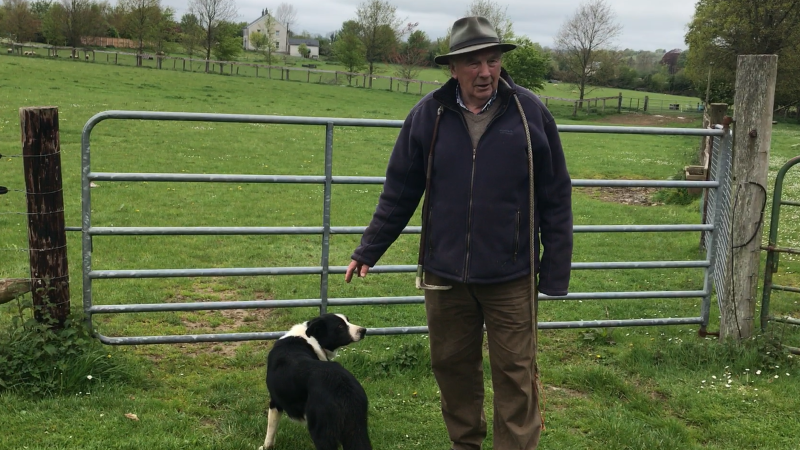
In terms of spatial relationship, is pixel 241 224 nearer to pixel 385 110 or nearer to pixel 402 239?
pixel 402 239

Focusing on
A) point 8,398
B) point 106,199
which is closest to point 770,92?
point 8,398

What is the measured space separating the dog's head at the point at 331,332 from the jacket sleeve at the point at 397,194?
0.84 meters

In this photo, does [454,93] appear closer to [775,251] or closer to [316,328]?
[316,328]

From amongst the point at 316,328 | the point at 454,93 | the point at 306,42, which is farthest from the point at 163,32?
the point at 454,93

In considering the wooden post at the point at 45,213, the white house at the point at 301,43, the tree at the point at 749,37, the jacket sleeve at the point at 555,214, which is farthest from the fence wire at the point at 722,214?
the white house at the point at 301,43

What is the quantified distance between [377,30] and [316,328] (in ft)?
213

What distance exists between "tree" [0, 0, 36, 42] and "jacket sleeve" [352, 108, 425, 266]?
228ft

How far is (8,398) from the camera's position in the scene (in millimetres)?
4652

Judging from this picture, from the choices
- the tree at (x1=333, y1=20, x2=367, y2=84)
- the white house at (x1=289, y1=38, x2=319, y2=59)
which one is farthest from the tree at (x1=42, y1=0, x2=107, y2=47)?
the white house at (x1=289, y1=38, x2=319, y2=59)

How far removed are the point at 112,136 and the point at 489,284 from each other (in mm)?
16626

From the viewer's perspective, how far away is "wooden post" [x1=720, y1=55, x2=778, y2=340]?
5.71m

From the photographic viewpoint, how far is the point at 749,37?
141ft

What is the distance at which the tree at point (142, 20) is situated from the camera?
62250 millimetres

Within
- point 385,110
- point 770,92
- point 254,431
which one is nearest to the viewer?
point 254,431
